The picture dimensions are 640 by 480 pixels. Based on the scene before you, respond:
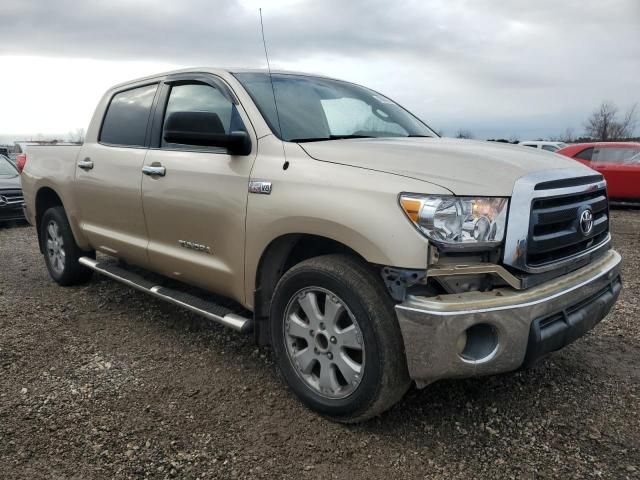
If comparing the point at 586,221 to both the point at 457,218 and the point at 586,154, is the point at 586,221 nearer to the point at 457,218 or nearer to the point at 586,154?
the point at 457,218

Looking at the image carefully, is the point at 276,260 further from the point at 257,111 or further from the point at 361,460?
the point at 361,460

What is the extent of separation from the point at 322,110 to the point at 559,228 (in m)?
1.61

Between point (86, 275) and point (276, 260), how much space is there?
2.99 m

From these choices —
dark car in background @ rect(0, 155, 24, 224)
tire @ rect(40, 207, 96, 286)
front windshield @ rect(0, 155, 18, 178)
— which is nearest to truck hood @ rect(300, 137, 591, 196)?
tire @ rect(40, 207, 96, 286)

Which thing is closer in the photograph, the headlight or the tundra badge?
the headlight

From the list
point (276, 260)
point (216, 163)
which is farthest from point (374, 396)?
point (216, 163)

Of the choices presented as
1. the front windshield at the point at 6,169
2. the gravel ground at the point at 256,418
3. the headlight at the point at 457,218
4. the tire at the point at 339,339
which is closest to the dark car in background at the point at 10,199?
the front windshield at the point at 6,169

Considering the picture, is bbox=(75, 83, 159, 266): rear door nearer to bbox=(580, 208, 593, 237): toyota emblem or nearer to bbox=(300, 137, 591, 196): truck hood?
bbox=(300, 137, 591, 196): truck hood

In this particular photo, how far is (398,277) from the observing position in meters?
2.28

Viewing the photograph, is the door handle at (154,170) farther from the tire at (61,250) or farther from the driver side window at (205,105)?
the tire at (61,250)

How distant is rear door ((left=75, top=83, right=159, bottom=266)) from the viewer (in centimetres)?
389

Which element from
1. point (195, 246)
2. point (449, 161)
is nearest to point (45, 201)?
point (195, 246)

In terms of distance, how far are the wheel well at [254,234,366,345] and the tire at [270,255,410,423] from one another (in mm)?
175

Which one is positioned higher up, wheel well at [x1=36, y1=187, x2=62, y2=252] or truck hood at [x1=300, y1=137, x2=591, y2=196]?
truck hood at [x1=300, y1=137, x2=591, y2=196]
